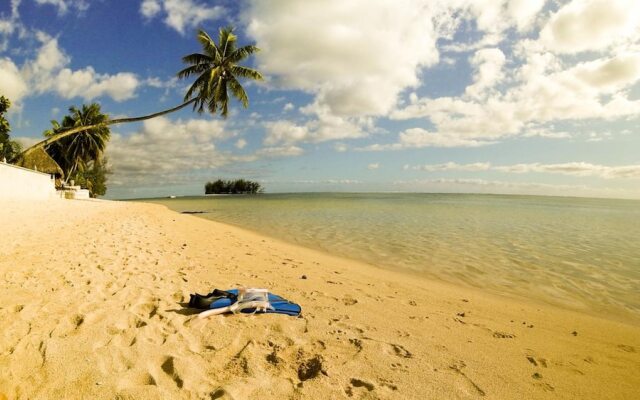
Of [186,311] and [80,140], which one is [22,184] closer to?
[80,140]

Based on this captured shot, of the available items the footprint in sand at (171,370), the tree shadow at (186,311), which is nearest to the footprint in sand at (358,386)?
the footprint in sand at (171,370)

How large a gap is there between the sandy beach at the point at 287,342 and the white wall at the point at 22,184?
2019 centimetres

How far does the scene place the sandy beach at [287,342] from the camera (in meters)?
2.86

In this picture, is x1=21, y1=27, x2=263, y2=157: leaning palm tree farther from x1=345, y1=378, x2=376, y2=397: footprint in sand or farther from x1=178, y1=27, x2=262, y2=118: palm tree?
x1=345, y1=378, x2=376, y2=397: footprint in sand

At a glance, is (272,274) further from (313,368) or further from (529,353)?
(529,353)

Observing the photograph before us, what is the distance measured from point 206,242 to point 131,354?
794 centimetres

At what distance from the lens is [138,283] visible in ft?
18.0

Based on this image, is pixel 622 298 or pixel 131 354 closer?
pixel 131 354

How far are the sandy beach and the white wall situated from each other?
20186 millimetres

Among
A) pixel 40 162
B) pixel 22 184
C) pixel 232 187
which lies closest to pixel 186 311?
pixel 22 184

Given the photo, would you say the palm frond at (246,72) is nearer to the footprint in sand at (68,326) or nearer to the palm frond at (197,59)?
the palm frond at (197,59)

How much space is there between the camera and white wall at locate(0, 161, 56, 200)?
69.3 feet

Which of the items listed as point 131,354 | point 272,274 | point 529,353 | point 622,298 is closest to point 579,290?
point 622,298

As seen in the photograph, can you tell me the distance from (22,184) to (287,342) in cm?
2937
